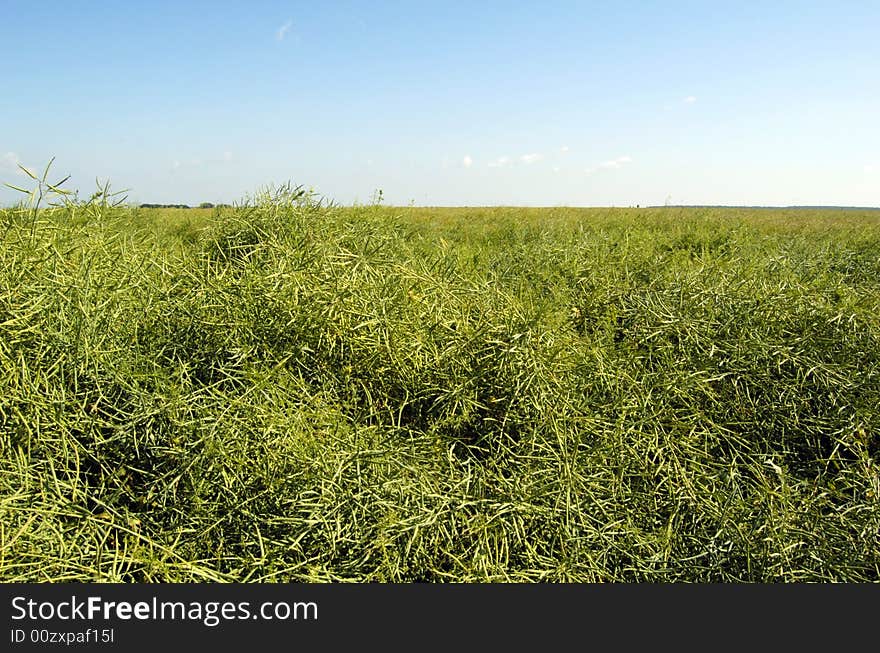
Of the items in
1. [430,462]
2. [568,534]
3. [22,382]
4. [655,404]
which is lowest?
[568,534]

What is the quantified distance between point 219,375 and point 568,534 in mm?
1304

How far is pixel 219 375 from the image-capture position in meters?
1.92

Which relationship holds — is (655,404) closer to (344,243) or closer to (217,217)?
(344,243)

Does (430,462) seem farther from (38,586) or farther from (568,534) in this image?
(38,586)

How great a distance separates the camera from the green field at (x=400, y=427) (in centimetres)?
149

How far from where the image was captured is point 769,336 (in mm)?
2293

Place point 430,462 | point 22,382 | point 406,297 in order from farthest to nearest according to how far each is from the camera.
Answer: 1. point 406,297
2. point 430,462
3. point 22,382

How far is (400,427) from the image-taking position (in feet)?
6.02

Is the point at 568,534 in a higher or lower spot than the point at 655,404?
lower

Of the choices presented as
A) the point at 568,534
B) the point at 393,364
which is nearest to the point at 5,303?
the point at 393,364

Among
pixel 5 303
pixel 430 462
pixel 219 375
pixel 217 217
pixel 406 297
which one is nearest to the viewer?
pixel 5 303

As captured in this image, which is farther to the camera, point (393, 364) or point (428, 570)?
point (393, 364)

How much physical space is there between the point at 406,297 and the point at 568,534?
3.49 feet

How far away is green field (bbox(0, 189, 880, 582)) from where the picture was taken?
1.49m
